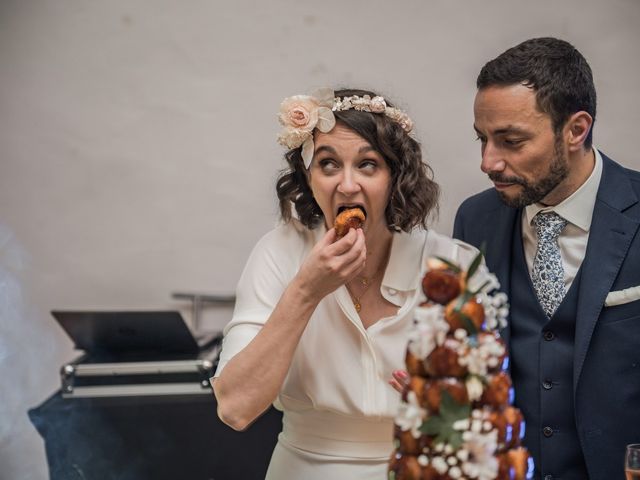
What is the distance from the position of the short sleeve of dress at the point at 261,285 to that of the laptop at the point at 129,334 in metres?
1.15

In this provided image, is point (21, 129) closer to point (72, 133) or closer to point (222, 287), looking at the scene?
point (72, 133)

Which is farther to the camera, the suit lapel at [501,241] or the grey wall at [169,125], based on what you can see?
the grey wall at [169,125]

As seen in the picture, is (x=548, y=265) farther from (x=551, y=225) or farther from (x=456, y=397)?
(x=456, y=397)

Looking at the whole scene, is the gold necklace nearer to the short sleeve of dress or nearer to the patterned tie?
the short sleeve of dress

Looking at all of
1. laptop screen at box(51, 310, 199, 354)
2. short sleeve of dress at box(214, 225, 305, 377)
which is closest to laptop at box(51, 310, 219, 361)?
laptop screen at box(51, 310, 199, 354)

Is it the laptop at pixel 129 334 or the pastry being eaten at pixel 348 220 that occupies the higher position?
the pastry being eaten at pixel 348 220

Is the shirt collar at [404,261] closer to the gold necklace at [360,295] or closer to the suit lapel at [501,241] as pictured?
the gold necklace at [360,295]

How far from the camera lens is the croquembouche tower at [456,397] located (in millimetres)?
1411

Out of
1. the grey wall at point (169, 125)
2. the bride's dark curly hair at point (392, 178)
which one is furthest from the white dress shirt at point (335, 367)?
the grey wall at point (169, 125)

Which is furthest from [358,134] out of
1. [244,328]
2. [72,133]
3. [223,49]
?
[72,133]

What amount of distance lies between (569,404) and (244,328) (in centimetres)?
96

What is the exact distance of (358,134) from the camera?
240cm

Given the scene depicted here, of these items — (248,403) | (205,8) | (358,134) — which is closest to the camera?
(248,403)

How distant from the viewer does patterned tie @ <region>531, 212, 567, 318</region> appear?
95.0 inches
